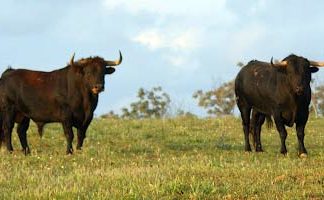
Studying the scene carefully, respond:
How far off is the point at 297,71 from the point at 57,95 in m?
5.43

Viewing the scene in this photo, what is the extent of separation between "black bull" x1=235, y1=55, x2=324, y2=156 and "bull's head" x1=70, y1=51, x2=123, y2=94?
3745mm

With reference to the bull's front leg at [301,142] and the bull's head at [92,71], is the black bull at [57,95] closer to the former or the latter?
the bull's head at [92,71]

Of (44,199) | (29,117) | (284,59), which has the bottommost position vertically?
(44,199)

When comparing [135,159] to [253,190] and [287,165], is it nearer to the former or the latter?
[287,165]

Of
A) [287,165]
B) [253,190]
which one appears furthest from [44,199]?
[287,165]

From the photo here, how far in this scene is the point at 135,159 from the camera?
12828mm

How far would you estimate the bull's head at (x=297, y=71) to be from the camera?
46.6ft

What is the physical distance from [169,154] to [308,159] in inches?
122

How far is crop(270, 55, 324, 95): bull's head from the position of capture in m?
14.2

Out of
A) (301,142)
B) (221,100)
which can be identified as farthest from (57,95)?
(221,100)

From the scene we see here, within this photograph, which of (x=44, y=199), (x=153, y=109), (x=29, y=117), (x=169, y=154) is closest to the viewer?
(x=44, y=199)

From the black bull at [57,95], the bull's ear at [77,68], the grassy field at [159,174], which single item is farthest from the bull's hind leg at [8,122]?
the bull's ear at [77,68]

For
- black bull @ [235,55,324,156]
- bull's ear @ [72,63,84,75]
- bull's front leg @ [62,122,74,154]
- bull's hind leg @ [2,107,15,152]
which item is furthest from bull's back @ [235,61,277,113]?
bull's hind leg @ [2,107,15,152]

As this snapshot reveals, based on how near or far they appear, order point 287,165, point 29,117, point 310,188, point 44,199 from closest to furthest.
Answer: point 44,199 → point 310,188 → point 287,165 → point 29,117
